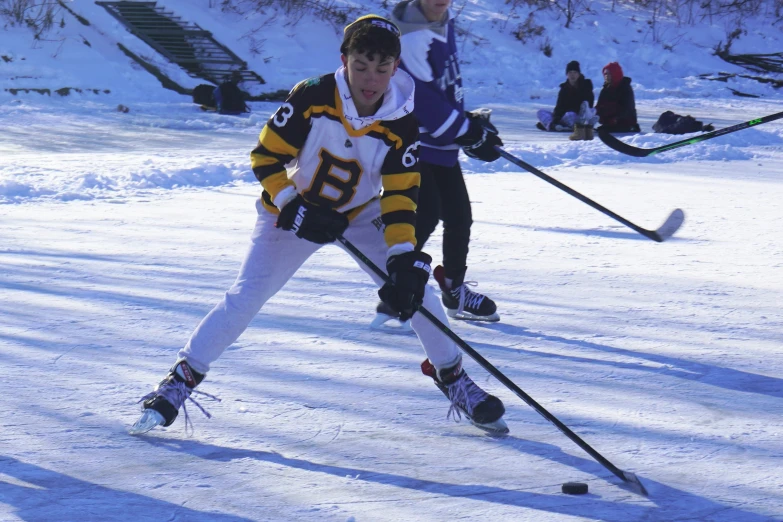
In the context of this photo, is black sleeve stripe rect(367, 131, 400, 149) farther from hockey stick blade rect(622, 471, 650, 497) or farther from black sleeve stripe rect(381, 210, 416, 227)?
hockey stick blade rect(622, 471, 650, 497)

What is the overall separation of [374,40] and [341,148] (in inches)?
11.6

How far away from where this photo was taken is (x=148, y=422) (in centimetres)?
248

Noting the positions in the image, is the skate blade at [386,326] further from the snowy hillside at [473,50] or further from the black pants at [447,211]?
the snowy hillside at [473,50]

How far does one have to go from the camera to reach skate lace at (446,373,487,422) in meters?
2.57

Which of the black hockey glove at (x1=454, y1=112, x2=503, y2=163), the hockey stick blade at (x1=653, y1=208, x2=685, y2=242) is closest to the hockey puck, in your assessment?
the black hockey glove at (x1=454, y1=112, x2=503, y2=163)

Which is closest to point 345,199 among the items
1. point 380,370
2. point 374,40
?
point 374,40

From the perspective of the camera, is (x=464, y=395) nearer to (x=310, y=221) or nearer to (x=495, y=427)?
(x=495, y=427)

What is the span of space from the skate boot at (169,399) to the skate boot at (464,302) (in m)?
1.39

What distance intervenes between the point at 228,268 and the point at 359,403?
5.84 feet

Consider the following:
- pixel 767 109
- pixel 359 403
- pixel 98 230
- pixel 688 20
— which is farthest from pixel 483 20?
pixel 359 403

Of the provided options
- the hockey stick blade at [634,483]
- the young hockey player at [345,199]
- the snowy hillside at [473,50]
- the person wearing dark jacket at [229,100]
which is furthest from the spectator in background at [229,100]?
the hockey stick blade at [634,483]

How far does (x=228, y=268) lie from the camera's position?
14.4ft

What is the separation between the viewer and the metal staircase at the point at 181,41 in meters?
13.6

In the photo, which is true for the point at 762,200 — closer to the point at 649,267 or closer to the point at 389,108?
the point at 649,267
